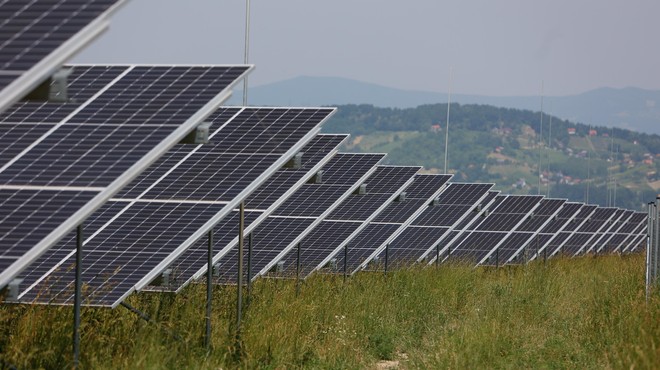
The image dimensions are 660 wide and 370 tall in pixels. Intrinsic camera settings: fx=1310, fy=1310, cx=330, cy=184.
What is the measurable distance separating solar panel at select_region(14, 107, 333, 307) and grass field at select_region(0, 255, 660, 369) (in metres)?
0.49

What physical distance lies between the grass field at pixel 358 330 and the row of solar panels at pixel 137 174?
48 cm

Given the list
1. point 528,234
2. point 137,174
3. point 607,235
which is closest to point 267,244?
point 137,174

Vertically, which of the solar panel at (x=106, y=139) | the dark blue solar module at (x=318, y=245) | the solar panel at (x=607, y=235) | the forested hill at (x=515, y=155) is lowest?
the forested hill at (x=515, y=155)

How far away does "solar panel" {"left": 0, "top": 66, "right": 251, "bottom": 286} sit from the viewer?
9.27 m

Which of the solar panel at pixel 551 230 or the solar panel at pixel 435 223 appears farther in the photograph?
the solar panel at pixel 551 230

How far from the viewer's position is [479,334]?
15.9 m

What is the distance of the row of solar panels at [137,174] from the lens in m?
9.08

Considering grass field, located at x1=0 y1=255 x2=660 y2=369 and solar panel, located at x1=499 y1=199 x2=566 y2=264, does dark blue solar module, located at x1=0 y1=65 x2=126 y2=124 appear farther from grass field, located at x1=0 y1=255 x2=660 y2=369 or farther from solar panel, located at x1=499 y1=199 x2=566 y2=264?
solar panel, located at x1=499 y1=199 x2=566 y2=264

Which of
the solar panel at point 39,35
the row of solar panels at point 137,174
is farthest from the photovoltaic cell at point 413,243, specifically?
the solar panel at point 39,35

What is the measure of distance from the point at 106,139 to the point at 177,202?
2935 millimetres

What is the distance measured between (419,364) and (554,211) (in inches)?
1175

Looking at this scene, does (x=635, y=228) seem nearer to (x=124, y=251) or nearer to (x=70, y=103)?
(x=124, y=251)

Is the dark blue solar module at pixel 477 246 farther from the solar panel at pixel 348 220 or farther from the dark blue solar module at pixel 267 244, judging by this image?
the dark blue solar module at pixel 267 244

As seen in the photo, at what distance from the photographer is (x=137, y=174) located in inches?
380
